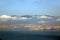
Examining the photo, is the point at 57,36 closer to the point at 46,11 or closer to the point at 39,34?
the point at 39,34

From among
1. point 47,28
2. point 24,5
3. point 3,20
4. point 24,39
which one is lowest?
point 24,39

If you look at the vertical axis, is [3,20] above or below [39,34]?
above

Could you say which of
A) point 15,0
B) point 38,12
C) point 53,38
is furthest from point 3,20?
point 53,38

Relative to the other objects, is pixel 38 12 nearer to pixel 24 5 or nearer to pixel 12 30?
pixel 24 5

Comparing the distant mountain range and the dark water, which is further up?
the distant mountain range

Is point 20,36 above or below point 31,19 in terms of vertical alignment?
below

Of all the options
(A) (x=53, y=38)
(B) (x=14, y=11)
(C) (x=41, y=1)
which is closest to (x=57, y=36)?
(A) (x=53, y=38)

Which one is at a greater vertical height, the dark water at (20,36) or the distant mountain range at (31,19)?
the distant mountain range at (31,19)
